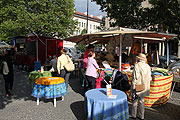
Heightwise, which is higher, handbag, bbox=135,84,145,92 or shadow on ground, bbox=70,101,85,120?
handbag, bbox=135,84,145,92

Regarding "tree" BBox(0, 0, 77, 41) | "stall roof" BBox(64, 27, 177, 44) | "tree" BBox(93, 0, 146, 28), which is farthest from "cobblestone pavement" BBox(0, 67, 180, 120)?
"tree" BBox(0, 0, 77, 41)

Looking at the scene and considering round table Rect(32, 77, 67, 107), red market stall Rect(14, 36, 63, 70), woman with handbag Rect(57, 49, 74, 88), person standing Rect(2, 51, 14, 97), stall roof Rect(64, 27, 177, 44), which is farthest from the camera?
red market stall Rect(14, 36, 63, 70)

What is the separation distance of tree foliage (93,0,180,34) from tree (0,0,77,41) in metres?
6.82

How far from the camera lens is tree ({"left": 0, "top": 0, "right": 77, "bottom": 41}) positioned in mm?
16984

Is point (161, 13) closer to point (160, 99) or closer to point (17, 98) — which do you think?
point (160, 99)

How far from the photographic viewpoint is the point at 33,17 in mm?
16969

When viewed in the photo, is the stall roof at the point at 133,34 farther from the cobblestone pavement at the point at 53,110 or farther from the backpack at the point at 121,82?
the cobblestone pavement at the point at 53,110

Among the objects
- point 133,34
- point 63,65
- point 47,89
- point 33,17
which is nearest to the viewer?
point 47,89

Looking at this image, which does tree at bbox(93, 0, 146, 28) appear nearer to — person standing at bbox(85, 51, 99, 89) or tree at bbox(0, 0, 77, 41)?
tree at bbox(0, 0, 77, 41)

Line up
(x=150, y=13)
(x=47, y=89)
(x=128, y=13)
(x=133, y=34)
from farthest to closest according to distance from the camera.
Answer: (x=128, y=13)
(x=150, y=13)
(x=133, y=34)
(x=47, y=89)

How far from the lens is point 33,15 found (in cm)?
1723

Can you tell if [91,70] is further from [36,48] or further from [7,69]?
[36,48]

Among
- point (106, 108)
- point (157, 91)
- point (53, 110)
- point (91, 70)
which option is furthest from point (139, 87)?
point (53, 110)

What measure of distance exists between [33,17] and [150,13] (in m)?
12.2
